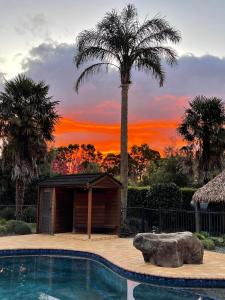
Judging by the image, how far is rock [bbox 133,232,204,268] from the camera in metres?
11.4

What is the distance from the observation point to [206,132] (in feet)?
83.7

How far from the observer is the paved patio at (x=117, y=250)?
1077cm

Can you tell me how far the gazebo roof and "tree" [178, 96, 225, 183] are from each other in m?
8.69

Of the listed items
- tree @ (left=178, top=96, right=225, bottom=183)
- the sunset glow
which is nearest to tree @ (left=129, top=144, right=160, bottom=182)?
the sunset glow

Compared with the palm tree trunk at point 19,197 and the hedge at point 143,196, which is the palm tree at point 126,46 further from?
the palm tree trunk at point 19,197

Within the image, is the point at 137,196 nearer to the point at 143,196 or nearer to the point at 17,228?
the point at 143,196

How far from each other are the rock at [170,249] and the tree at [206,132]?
46.2 ft

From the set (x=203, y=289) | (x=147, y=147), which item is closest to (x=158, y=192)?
(x=203, y=289)

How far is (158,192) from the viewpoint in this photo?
2181cm

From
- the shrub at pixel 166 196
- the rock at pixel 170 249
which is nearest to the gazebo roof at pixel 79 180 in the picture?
the shrub at pixel 166 196

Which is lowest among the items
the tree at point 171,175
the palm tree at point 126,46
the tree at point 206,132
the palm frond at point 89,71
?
the tree at point 171,175

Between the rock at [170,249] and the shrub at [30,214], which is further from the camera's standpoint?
the shrub at [30,214]

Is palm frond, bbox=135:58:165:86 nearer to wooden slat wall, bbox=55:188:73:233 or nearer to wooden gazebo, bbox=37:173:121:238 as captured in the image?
wooden gazebo, bbox=37:173:121:238

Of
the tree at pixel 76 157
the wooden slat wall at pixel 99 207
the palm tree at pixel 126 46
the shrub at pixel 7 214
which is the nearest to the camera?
the wooden slat wall at pixel 99 207
